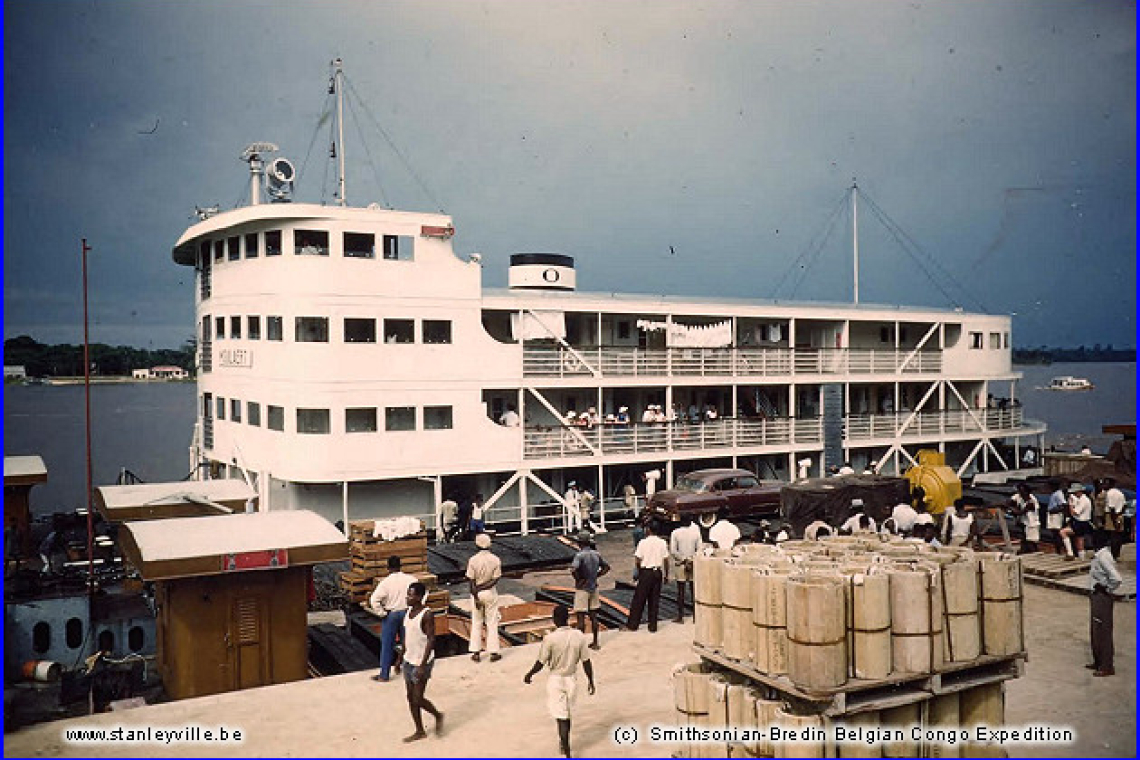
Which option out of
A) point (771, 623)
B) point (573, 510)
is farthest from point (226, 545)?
point (573, 510)

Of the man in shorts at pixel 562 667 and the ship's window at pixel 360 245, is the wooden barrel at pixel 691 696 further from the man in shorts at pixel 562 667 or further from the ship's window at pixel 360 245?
the ship's window at pixel 360 245

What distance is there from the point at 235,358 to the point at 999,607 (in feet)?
68.7

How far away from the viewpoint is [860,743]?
26.5ft

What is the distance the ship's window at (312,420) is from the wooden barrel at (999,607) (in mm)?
17056

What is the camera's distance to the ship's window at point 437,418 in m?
23.8

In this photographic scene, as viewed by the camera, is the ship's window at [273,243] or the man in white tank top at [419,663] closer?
the man in white tank top at [419,663]

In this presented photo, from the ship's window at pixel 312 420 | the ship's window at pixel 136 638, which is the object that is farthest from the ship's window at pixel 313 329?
the ship's window at pixel 136 638

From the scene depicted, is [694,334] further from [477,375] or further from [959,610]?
[959,610]

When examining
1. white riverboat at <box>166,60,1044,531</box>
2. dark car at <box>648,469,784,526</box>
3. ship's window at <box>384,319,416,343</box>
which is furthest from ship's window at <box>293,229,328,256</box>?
dark car at <box>648,469,784,526</box>

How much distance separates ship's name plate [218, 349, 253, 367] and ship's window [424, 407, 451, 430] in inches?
190

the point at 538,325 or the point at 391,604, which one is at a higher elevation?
the point at 538,325

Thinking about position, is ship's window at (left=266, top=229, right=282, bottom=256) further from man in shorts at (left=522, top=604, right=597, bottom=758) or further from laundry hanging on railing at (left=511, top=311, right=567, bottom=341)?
man in shorts at (left=522, top=604, right=597, bottom=758)

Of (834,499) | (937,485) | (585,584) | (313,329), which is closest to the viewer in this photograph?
(585,584)

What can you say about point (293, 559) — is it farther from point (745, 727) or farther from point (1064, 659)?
point (1064, 659)
